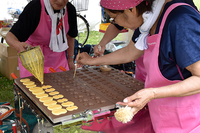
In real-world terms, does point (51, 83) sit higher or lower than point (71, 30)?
lower

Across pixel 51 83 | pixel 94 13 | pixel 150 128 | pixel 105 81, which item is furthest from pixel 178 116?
pixel 94 13

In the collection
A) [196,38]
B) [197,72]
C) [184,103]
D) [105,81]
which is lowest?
[105,81]

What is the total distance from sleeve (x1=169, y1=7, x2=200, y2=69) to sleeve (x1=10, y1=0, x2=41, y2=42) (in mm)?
1528

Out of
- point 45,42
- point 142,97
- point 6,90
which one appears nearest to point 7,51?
point 6,90

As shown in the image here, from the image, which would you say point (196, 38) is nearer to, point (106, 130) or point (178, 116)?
point (178, 116)

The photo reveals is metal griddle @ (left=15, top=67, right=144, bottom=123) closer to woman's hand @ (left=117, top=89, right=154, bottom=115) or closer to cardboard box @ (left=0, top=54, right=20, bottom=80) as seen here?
woman's hand @ (left=117, top=89, right=154, bottom=115)

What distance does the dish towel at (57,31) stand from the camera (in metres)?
2.22

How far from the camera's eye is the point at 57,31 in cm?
236

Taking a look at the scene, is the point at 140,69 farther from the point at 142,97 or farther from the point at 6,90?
the point at 6,90

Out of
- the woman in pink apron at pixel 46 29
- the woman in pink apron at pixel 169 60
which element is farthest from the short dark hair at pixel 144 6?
the woman in pink apron at pixel 46 29

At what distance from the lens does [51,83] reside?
69.9 inches

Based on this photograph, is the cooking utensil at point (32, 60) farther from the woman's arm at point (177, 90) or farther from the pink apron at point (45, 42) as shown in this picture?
the woman's arm at point (177, 90)

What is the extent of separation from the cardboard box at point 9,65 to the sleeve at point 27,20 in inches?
98.6

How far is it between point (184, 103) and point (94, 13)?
7.42 metres
